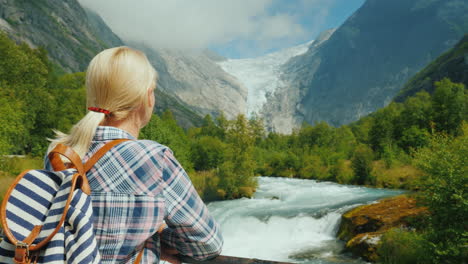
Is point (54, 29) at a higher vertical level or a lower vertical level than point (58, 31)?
lower

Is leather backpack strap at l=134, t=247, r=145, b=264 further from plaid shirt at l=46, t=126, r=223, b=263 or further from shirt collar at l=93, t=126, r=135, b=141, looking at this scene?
shirt collar at l=93, t=126, r=135, b=141

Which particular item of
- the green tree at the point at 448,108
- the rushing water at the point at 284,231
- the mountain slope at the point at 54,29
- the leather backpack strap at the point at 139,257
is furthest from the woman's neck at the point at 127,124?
the mountain slope at the point at 54,29

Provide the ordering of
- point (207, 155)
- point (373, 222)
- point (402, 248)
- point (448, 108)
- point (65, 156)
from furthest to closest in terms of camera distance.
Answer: point (448, 108)
point (207, 155)
point (373, 222)
point (402, 248)
point (65, 156)

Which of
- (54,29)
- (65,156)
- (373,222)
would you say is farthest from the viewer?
(54,29)

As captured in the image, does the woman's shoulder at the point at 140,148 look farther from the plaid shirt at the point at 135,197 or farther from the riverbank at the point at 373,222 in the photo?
the riverbank at the point at 373,222

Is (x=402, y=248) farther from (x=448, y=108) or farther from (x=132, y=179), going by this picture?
(x=448, y=108)

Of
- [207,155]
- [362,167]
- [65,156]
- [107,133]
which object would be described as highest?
[107,133]

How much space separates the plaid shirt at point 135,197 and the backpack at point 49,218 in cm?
10

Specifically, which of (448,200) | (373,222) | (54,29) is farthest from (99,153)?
(54,29)

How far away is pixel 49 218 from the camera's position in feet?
4.19

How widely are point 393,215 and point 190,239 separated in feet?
44.3

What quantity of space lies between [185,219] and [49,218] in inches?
24.2

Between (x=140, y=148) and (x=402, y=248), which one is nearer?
(x=140, y=148)

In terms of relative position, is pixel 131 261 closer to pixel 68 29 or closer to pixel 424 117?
pixel 424 117
